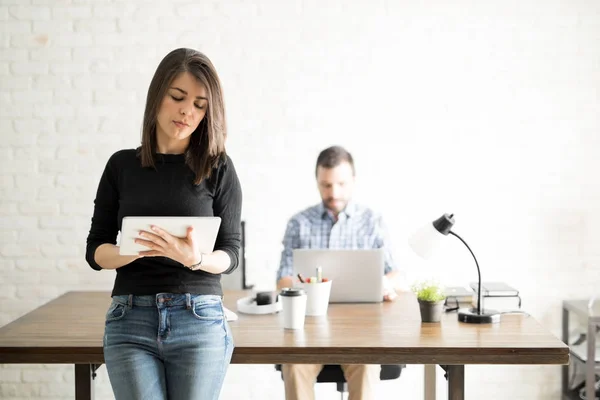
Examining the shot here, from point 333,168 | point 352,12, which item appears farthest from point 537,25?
point 333,168

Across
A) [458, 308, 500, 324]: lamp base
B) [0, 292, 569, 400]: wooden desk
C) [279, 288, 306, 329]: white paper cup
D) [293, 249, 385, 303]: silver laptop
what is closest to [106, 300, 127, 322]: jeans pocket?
[0, 292, 569, 400]: wooden desk

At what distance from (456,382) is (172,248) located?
3.08 ft

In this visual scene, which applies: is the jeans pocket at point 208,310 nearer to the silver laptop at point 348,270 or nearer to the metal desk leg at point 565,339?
the silver laptop at point 348,270

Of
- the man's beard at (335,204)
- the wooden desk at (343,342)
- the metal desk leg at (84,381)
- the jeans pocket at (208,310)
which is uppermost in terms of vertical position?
the man's beard at (335,204)

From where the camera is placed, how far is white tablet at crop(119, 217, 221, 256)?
5.56ft

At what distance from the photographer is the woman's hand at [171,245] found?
1.70m

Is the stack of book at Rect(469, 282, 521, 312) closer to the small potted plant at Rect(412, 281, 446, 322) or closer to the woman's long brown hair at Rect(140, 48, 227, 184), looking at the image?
the small potted plant at Rect(412, 281, 446, 322)

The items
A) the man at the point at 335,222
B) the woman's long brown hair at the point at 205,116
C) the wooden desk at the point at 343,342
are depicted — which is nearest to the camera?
the woman's long brown hair at the point at 205,116

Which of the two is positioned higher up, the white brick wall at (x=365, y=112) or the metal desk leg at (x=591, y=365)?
the white brick wall at (x=365, y=112)

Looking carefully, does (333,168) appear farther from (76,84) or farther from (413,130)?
(76,84)

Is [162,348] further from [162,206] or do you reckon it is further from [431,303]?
[431,303]

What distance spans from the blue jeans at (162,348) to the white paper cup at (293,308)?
1.45 feet

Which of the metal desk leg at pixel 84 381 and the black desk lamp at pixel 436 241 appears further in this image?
the black desk lamp at pixel 436 241

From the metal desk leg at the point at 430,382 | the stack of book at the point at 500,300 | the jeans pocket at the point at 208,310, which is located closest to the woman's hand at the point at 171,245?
the jeans pocket at the point at 208,310
